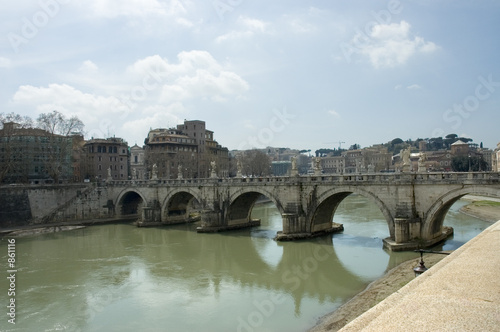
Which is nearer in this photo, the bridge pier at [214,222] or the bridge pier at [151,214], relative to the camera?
the bridge pier at [214,222]

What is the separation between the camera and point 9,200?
38094 mm

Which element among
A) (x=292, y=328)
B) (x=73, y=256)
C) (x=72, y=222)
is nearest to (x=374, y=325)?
(x=292, y=328)

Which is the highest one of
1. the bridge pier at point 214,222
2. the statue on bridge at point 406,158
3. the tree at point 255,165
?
the tree at point 255,165

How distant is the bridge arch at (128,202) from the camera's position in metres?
44.4

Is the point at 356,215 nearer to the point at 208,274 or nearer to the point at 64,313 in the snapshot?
the point at 208,274

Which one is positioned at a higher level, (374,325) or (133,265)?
(374,325)

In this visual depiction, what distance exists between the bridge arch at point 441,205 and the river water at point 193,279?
3.97ft

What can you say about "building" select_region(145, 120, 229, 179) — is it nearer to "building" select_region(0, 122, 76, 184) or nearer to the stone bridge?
"building" select_region(0, 122, 76, 184)

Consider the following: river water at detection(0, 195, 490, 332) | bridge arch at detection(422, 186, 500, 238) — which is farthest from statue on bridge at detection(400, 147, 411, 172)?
river water at detection(0, 195, 490, 332)

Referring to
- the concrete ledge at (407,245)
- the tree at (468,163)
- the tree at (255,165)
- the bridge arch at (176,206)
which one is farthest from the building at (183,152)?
the tree at (468,163)

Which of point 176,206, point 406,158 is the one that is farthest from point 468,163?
point 406,158

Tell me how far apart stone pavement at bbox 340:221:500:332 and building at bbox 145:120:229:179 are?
165 feet

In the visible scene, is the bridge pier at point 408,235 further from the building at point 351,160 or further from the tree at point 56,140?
the building at point 351,160

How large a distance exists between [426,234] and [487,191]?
3968 millimetres
